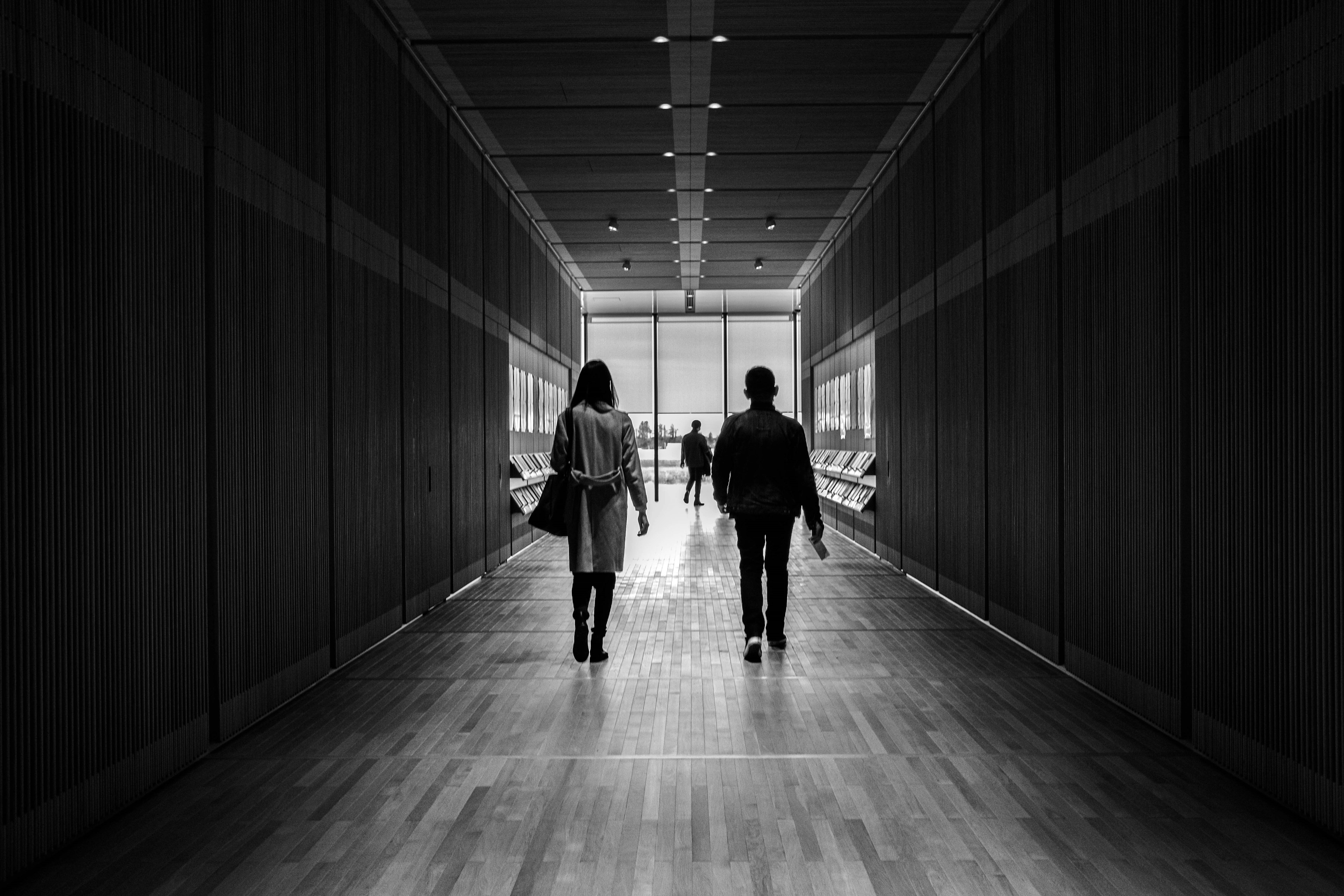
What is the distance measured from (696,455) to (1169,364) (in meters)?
12.8

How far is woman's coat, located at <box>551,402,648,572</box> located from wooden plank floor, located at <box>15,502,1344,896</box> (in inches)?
26.2

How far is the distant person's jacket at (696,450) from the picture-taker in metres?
16.7

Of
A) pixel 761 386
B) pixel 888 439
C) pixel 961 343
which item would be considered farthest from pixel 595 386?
pixel 888 439

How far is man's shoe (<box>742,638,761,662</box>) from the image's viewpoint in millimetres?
5555

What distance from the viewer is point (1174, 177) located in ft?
13.6

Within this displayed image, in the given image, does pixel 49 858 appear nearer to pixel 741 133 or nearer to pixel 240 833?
pixel 240 833

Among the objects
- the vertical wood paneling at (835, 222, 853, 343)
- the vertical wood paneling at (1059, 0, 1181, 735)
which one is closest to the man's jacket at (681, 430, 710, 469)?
the vertical wood paneling at (835, 222, 853, 343)

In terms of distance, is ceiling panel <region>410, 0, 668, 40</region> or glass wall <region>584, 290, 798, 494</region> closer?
ceiling panel <region>410, 0, 668, 40</region>

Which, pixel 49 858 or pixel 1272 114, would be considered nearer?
pixel 49 858

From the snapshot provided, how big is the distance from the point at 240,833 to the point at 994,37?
6.67 meters

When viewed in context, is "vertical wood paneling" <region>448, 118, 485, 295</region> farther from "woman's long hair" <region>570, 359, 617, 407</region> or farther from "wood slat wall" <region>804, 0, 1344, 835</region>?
"wood slat wall" <region>804, 0, 1344, 835</region>

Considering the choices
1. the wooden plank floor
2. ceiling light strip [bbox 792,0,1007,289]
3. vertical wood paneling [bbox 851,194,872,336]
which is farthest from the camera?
vertical wood paneling [bbox 851,194,872,336]

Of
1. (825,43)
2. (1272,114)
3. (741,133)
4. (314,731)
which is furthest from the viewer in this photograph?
(741,133)

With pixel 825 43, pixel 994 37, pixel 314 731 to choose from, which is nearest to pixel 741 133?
pixel 825 43
